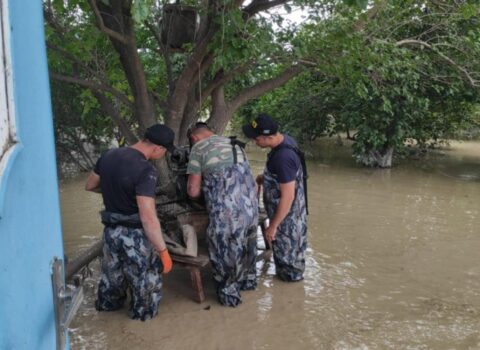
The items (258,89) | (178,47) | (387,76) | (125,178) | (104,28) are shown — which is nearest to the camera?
(125,178)

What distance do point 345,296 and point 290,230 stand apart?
2.86 feet

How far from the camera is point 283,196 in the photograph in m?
4.43

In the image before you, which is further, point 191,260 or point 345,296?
point 345,296

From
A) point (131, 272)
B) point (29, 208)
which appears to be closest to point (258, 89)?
point (131, 272)

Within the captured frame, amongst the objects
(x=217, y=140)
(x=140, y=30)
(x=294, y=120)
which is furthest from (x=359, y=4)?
(x=294, y=120)

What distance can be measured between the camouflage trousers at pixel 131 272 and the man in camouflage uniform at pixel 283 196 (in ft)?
4.44

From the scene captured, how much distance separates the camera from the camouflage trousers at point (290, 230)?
4.75 metres

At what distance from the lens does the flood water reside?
12.5 ft

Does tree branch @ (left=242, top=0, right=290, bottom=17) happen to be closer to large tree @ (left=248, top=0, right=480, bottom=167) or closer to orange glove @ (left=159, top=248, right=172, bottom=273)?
large tree @ (left=248, top=0, right=480, bottom=167)

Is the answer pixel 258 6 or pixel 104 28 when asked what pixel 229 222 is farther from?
pixel 258 6

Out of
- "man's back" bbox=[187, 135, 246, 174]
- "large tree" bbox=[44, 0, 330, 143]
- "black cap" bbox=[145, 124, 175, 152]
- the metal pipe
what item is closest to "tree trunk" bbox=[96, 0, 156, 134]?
"large tree" bbox=[44, 0, 330, 143]

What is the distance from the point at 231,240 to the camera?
4.21 metres

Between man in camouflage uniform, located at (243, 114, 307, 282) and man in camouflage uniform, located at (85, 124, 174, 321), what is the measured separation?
1.13m

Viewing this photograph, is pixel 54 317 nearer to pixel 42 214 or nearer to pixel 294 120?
pixel 42 214
